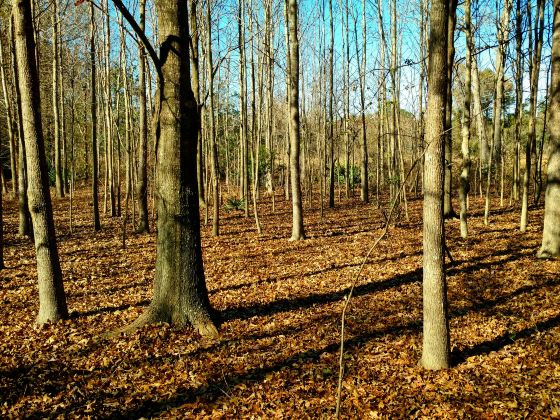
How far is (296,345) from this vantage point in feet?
15.5

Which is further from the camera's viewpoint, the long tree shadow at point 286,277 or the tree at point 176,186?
the long tree shadow at point 286,277

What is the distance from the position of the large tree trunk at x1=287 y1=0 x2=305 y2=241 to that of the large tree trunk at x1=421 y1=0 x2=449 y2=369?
6717 mm

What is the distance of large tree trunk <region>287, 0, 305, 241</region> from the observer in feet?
33.3

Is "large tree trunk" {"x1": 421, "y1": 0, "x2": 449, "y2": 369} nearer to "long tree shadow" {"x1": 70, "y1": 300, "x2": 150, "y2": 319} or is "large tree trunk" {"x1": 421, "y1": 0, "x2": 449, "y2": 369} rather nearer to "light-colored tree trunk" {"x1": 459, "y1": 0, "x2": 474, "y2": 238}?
"long tree shadow" {"x1": 70, "y1": 300, "x2": 150, "y2": 319}

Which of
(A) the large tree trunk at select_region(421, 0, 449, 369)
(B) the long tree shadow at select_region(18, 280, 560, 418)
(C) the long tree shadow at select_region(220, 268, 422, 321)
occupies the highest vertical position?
(A) the large tree trunk at select_region(421, 0, 449, 369)

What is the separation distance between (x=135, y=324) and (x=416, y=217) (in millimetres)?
10947

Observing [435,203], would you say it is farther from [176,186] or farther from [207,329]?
[207,329]

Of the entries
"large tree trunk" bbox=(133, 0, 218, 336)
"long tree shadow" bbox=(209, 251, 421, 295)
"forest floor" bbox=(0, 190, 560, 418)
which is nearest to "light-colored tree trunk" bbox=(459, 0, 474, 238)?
"forest floor" bbox=(0, 190, 560, 418)

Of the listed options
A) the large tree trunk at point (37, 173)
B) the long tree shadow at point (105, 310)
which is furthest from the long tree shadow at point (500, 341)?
the large tree trunk at point (37, 173)

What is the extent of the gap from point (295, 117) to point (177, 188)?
21.0ft

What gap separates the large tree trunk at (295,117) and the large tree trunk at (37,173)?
6203 mm

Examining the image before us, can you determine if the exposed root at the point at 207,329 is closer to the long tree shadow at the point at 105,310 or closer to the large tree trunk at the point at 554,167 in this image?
the long tree shadow at the point at 105,310

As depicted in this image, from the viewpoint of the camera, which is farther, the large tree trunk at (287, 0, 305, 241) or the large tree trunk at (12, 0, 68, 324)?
the large tree trunk at (287, 0, 305, 241)

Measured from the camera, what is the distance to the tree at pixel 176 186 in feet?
15.8
